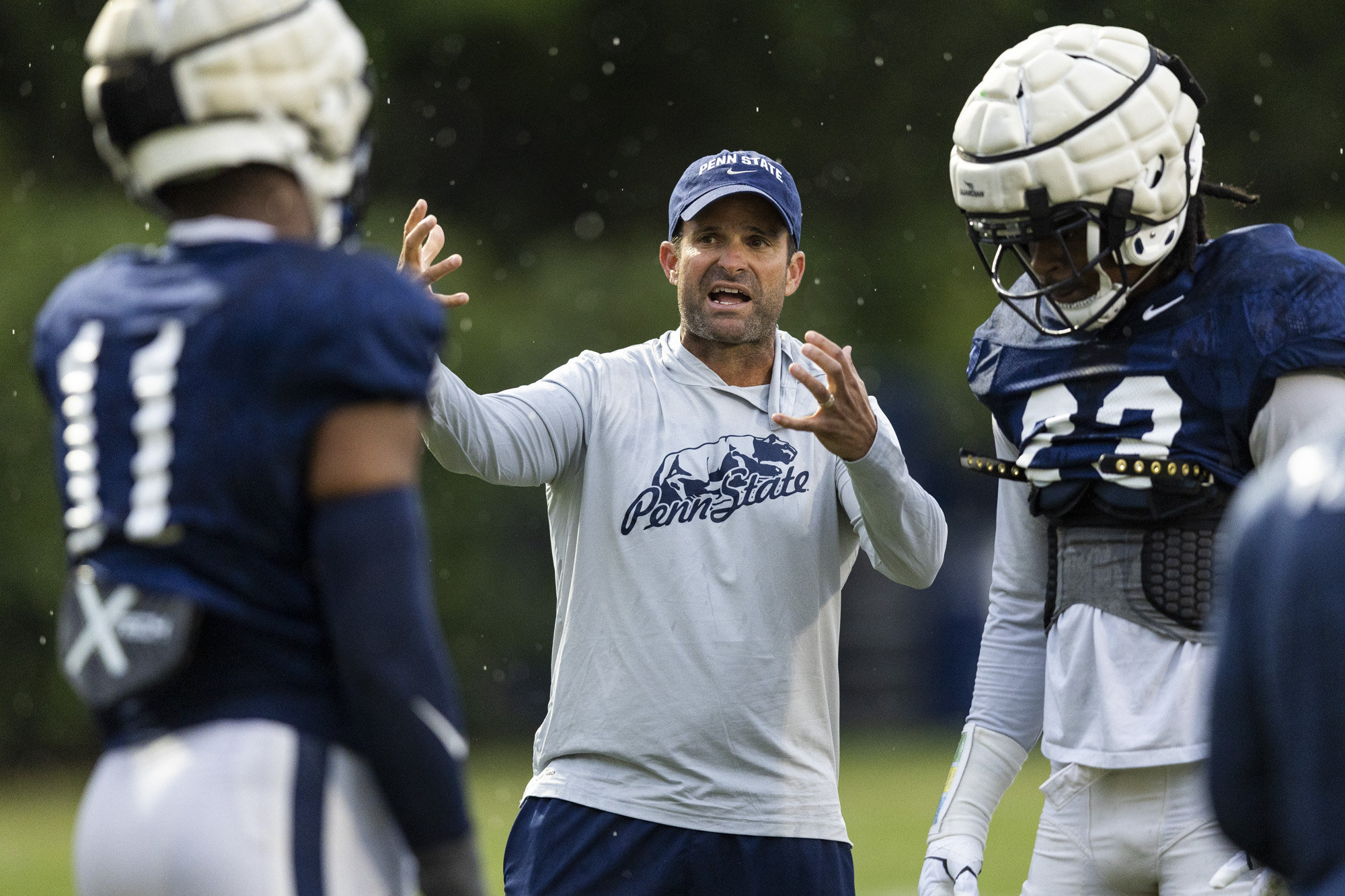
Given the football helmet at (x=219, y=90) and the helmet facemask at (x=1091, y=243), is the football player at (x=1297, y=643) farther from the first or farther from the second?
the helmet facemask at (x=1091, y=243)

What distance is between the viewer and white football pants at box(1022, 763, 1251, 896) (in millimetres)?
2838

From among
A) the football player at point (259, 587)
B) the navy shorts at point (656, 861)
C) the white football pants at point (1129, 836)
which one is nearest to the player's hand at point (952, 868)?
the white football pants at point (1129, 836)

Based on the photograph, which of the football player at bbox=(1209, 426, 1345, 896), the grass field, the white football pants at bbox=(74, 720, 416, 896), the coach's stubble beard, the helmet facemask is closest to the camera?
Result: the football player at bbox=(1209, 426, 1345, 896)

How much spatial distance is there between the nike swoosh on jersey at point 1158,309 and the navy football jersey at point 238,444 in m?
1.48

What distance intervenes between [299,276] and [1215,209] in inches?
500

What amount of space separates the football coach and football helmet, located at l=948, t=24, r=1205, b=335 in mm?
466

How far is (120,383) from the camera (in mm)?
1992

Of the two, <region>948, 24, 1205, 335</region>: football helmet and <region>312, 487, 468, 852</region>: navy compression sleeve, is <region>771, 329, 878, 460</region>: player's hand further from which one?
<region>312, 487, 468, 852</region>: navy compression sleeve

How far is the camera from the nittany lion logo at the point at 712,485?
3514 millimetres

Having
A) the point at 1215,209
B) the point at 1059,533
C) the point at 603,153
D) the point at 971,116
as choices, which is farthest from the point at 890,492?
the point at 603,153

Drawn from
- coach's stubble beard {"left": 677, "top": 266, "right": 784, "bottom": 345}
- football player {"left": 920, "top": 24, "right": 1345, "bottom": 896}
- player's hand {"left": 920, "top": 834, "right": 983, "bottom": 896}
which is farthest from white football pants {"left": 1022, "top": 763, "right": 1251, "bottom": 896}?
coach's stubble beard {"left": 677, "top": 266, "right": 784, "bottom": 345}

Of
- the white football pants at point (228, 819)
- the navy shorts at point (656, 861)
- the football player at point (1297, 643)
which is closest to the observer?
the football player at point (1297, 643)

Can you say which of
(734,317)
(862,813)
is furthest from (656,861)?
(862,813)

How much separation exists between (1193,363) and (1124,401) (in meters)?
0.13
